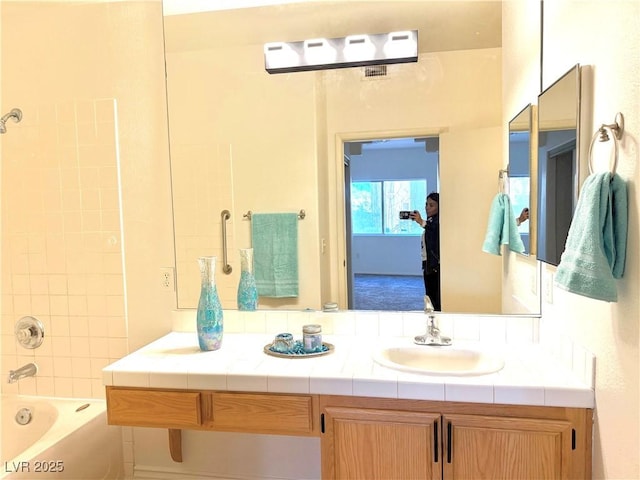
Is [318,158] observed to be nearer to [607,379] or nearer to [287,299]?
[287,299]

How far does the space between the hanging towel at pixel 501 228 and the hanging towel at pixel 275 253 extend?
874 millimetres

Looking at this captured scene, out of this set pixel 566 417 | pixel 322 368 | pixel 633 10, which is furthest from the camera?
pixel 322 368

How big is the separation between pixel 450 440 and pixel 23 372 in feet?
6.71

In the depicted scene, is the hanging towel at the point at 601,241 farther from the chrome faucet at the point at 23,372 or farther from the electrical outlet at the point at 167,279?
the chrome faucet at the point at 23,372

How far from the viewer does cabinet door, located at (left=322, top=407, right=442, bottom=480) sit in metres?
1.42

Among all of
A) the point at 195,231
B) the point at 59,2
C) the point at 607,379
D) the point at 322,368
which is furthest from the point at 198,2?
the point at 607,379

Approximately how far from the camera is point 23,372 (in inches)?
84.2

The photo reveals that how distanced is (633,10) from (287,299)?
5.26ft

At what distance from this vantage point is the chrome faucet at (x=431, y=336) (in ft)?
5.78

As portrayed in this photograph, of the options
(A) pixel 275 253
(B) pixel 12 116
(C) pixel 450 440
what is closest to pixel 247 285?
(A) pixel 275 253

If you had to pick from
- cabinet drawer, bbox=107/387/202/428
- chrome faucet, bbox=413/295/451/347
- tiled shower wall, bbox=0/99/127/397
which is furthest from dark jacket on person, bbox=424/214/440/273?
tiled shower wall, bbox=0/99/127/397

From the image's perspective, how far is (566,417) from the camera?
52.4 inches

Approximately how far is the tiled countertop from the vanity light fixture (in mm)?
1251

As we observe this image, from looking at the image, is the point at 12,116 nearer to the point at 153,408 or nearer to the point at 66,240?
the point at 66,240
